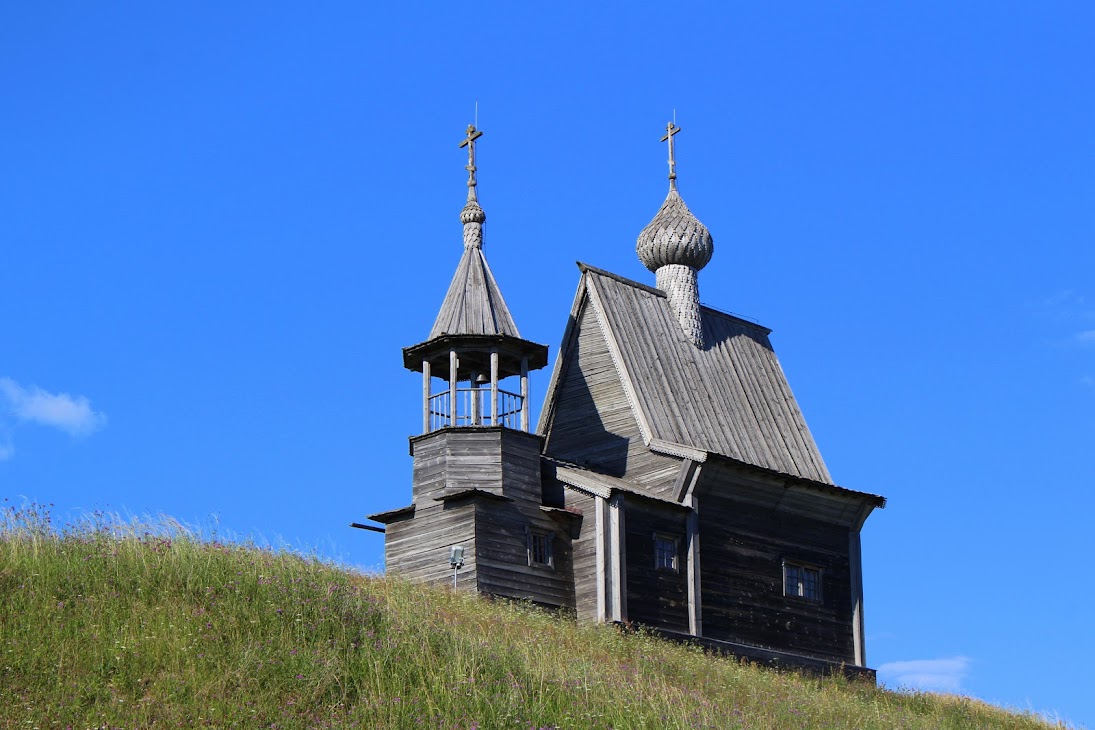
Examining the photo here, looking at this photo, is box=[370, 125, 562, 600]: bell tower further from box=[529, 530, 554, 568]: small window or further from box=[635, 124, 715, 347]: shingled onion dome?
box=[635, 124, 715, 347]: shingled onion dome

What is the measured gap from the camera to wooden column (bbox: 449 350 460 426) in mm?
31594

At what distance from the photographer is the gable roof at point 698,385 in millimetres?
35000

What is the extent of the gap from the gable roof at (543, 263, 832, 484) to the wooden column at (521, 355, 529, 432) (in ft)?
11.0

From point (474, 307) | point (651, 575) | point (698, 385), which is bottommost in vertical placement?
point (651, 575)

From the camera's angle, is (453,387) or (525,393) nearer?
(453,387)

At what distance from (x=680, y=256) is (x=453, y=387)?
9.85 meters

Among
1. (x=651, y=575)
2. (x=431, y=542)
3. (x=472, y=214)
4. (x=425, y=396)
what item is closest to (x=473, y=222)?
(x=472, y=214)

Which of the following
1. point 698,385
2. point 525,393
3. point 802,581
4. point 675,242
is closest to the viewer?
point 525,393

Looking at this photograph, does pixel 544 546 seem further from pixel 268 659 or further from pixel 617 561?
pixel 268 659

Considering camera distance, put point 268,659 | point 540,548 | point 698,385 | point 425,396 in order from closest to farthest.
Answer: point 268,659 → point 540,548 → point 425,396 → point 698,385

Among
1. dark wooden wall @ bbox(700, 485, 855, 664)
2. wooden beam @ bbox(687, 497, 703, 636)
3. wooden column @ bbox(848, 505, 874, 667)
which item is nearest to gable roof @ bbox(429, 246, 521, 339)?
wooden beam @ bbox(687, 497, 703, 636)

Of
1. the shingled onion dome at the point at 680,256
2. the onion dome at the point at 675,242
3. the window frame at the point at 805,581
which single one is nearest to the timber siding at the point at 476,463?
the window frame at the point at 805,581

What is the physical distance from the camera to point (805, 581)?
35.8 meters

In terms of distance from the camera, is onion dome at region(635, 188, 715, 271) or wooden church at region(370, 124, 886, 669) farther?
onion dome at region(635, 188, 715, 271)
